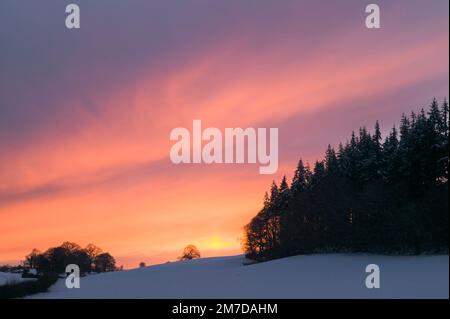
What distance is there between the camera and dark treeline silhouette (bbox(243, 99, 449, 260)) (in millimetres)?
48906

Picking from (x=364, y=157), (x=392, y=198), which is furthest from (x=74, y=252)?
(x=392, y=198)

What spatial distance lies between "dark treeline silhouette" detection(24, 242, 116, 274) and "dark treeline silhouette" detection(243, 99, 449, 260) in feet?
210

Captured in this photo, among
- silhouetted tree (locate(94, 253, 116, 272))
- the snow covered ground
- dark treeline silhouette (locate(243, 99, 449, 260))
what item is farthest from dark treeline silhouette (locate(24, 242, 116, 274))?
the snow covered ground

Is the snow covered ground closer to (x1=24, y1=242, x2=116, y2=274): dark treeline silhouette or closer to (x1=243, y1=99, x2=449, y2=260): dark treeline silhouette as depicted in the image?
(x1=243, y1=99, x2=449, y2=260): dark treeline silhouette

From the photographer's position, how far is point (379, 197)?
177 feet

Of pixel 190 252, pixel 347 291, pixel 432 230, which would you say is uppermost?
pixel 432 230

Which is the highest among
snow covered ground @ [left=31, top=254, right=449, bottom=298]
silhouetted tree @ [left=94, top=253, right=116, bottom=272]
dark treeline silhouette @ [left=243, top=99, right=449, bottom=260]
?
dark treeline silhouette @ [left=243, top=99, right=449, bottom=260]

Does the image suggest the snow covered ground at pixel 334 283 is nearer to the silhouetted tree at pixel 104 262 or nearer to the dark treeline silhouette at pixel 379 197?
the dark treeline silhouette at pixel 379 197

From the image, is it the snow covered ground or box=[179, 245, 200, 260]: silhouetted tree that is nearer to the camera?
the snow covered ground

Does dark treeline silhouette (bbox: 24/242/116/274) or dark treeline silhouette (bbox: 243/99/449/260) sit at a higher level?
dark treeline silhouette (bbox: 243/99/449/260)

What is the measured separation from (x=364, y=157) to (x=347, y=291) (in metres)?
36.5

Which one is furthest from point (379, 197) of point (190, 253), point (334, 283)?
point (190, 253)

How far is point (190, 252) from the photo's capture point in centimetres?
14038
